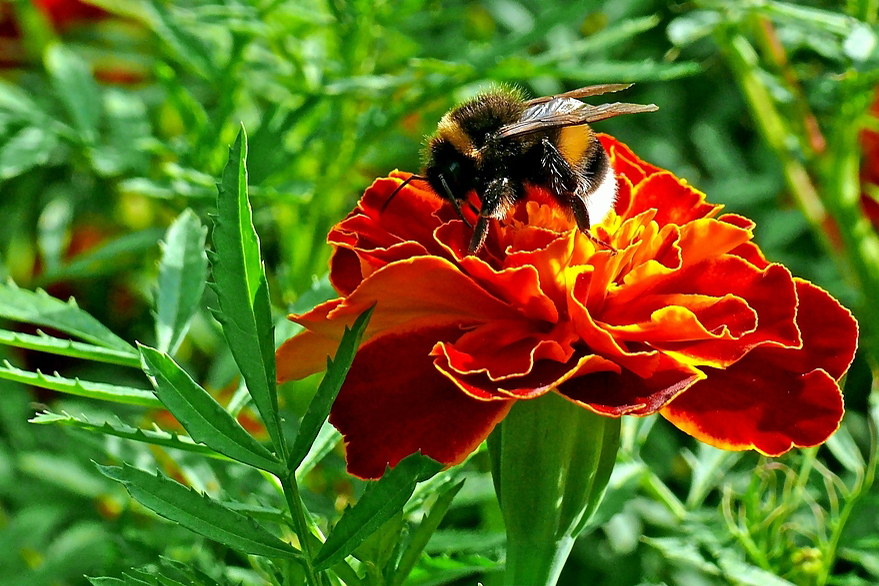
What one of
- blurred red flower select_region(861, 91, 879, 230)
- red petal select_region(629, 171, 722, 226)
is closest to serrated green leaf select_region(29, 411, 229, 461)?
red petal select_region(629, 171, 722, 226)

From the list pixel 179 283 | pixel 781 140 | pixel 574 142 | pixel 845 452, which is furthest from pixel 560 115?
pixel 781 140

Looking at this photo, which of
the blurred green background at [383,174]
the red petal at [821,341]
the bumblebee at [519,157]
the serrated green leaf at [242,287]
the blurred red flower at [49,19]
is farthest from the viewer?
the blurred red flower at [49,19]

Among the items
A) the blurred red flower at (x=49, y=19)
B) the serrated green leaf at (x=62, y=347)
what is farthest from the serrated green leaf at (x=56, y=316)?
the blurred red flower at (x=49, y=19)

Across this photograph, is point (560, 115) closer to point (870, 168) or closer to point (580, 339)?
point (580, 339)

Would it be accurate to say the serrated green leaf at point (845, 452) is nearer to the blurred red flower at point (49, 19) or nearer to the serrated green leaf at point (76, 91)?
the serrated green leaf at point (76, 91)

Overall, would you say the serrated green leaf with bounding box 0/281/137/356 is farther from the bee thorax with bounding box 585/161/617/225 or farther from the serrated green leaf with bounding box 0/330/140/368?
the bee thorax with bounding box 585/161/617/225

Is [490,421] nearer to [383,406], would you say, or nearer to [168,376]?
[383,406]
